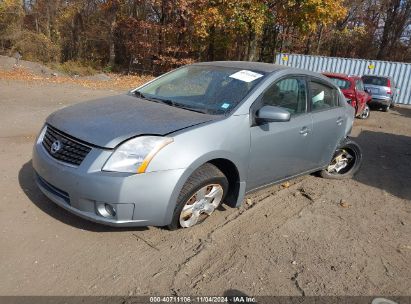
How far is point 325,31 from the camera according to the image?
108 ft

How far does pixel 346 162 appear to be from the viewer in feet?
19.4

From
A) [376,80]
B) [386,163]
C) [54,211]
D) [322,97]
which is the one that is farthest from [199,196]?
[376,80]

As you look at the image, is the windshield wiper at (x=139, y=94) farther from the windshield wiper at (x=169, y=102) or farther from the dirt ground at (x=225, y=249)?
the dirt ground at (x=225, y=249)

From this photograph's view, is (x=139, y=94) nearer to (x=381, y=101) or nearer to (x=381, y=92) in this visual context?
(x=381, y=101)

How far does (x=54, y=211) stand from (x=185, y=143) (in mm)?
1601

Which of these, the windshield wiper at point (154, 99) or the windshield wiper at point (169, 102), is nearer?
the windshield wiper at point (169, 102)

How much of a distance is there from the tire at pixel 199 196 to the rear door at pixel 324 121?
1556 mm

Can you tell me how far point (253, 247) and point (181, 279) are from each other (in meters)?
0.86

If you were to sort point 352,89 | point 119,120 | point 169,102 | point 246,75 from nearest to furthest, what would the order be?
point 119,120 < point 169,102 < point 246,75 < point 352,89

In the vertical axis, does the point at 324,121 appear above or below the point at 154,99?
below

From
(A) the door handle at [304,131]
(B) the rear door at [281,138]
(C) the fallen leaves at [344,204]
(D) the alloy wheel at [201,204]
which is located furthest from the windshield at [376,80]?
(D) the alloy wheel at [201,204]

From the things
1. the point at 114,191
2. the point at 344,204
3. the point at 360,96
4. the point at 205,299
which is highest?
the point at 114,191

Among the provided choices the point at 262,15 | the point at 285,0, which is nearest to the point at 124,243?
the point at 262,15

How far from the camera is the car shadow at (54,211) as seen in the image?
3.60 meters
